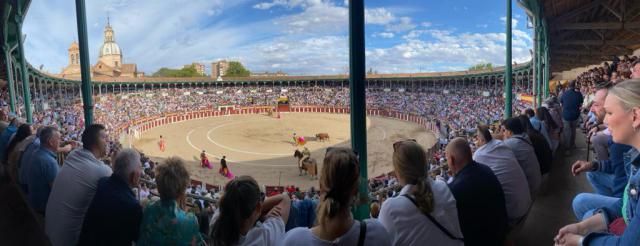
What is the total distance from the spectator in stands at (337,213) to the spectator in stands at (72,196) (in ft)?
6.49

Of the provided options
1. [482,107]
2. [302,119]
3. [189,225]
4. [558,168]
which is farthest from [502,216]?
[302,119]

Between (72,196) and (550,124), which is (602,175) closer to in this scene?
(550,124)

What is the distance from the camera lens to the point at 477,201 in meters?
2.83

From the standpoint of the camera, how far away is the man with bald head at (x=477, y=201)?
2.83 meters

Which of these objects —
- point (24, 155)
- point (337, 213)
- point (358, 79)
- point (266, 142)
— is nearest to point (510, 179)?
point (358, 79)

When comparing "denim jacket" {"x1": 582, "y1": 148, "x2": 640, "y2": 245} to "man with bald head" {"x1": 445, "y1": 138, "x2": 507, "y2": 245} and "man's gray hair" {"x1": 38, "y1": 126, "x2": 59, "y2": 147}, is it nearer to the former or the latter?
"man with bald head" {"x1": 445, "y1": 138, "x2": 507, "y2": 245}

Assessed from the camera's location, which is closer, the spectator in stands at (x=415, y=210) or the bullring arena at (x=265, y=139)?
the spectator in stands at (x=415, y=210)

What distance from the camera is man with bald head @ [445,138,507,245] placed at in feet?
9.29

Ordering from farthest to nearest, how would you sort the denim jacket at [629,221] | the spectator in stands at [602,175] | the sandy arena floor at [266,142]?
1. the sandy arena floor at [266,142]
2. the spectator in stands at [602,175]
3. the denim jacket at [629,221]

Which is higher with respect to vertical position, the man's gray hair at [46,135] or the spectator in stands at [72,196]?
the man's gray hair at [46,135]

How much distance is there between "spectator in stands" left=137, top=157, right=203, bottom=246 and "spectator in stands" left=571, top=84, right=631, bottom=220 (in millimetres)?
2633

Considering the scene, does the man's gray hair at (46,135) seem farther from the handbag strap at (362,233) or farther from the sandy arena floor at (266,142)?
the sandy arena floor at (266,142)

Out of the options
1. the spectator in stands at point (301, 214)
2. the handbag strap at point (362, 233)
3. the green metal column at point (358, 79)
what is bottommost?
the spectator in stands at point (301, 214)

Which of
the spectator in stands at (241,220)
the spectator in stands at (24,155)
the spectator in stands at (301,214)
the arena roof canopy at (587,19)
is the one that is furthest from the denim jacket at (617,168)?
the arena roof canopy at (587,19)
